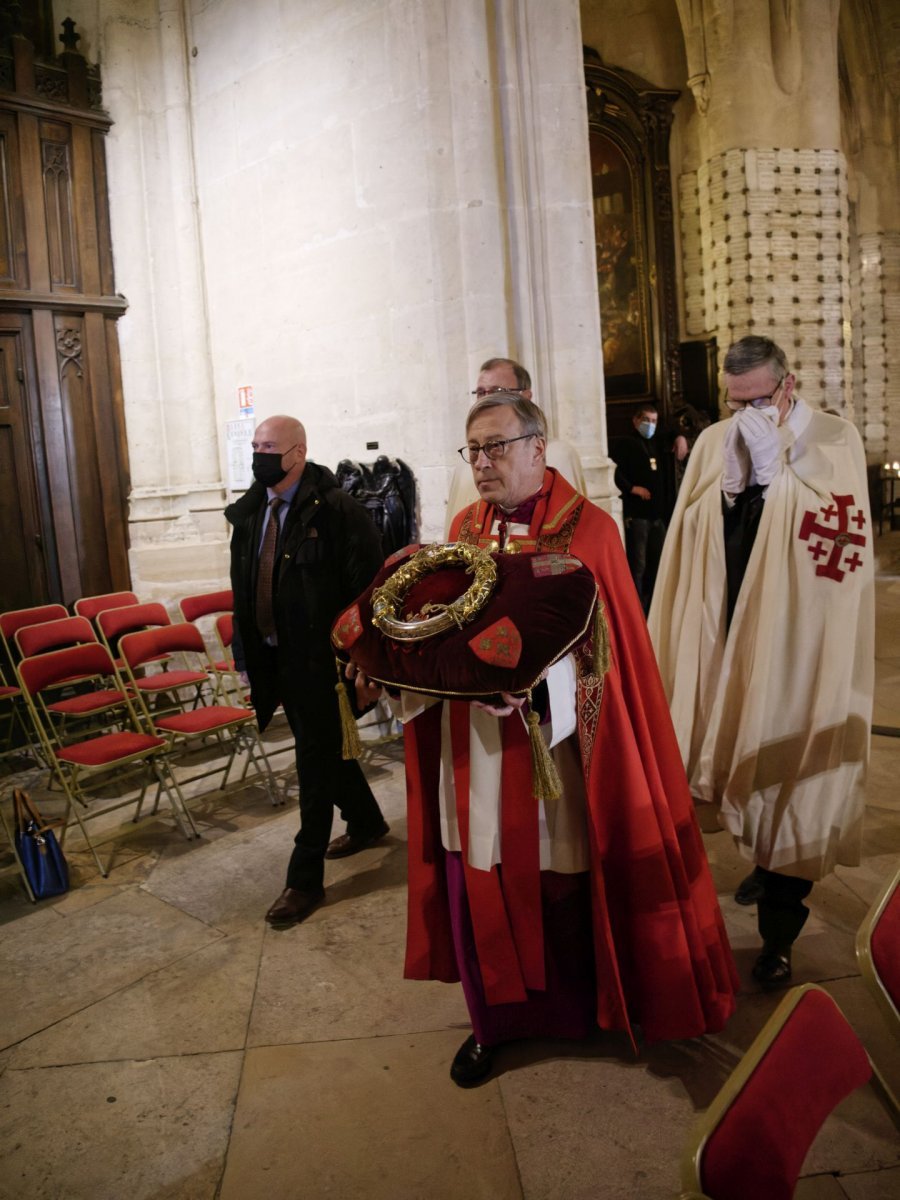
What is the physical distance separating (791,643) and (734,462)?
63 cm

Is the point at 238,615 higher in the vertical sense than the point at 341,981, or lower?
higher

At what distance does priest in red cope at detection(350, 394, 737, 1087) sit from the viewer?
227 cm

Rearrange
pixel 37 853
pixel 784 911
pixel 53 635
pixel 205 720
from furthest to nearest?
pixel 53 635, pixel 205 720, pixel 37 853, pixel 784 911

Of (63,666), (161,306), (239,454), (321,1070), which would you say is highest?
(161,306)

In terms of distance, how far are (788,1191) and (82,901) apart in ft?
11.1

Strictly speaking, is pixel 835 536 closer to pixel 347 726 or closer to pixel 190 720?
pixel 347 726

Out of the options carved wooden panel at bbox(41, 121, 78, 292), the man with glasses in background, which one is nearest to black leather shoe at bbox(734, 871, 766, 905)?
the man with glasses in background

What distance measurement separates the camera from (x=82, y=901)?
3.85m

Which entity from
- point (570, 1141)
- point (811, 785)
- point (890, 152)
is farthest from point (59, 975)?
point (890, 152)

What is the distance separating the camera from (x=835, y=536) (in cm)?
291

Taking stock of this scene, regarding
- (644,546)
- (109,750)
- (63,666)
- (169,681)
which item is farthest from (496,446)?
(644,546)

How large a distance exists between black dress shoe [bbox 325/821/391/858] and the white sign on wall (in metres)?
3.48

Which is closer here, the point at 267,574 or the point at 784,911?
the point at 784,911

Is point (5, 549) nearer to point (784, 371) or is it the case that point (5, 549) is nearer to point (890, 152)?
point (784, 371)
